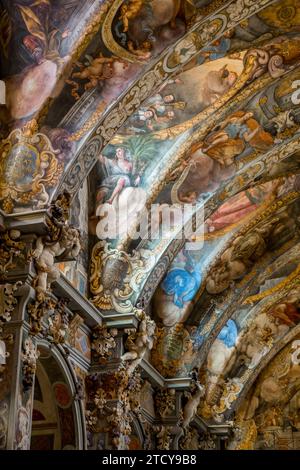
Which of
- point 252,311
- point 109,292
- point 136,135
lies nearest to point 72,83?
point 136,135

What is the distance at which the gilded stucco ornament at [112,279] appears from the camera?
13883 millimetres

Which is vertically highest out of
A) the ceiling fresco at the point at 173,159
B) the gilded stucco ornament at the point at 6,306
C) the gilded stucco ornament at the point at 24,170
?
the ceiling fresco at the point at 173,159

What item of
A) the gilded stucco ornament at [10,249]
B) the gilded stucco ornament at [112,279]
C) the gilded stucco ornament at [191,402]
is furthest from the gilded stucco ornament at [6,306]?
the gilded stucco ornament at [191,402]

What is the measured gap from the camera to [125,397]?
13.7 m

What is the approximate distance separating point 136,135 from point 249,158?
2.23 metres

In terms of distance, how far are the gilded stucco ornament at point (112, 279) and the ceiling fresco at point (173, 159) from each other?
19mm

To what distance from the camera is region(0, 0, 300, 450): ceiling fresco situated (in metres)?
10.8

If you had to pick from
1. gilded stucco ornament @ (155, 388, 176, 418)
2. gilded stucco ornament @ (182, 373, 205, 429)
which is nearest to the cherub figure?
gilded stucco ornament @ (155, 388, 176, 418)

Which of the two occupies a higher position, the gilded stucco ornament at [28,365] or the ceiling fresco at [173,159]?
the ceiling fresco at [173,159]

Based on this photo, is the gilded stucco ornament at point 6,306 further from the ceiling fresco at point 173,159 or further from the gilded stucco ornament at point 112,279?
the gilded stucco ornament at point 112,279

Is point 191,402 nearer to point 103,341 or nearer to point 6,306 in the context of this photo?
point 103,341

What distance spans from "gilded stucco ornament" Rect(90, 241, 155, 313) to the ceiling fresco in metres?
0.02

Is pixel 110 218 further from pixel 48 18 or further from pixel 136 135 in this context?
pixel 48 18

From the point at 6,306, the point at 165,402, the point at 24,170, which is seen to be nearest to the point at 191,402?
the point at 165,402
